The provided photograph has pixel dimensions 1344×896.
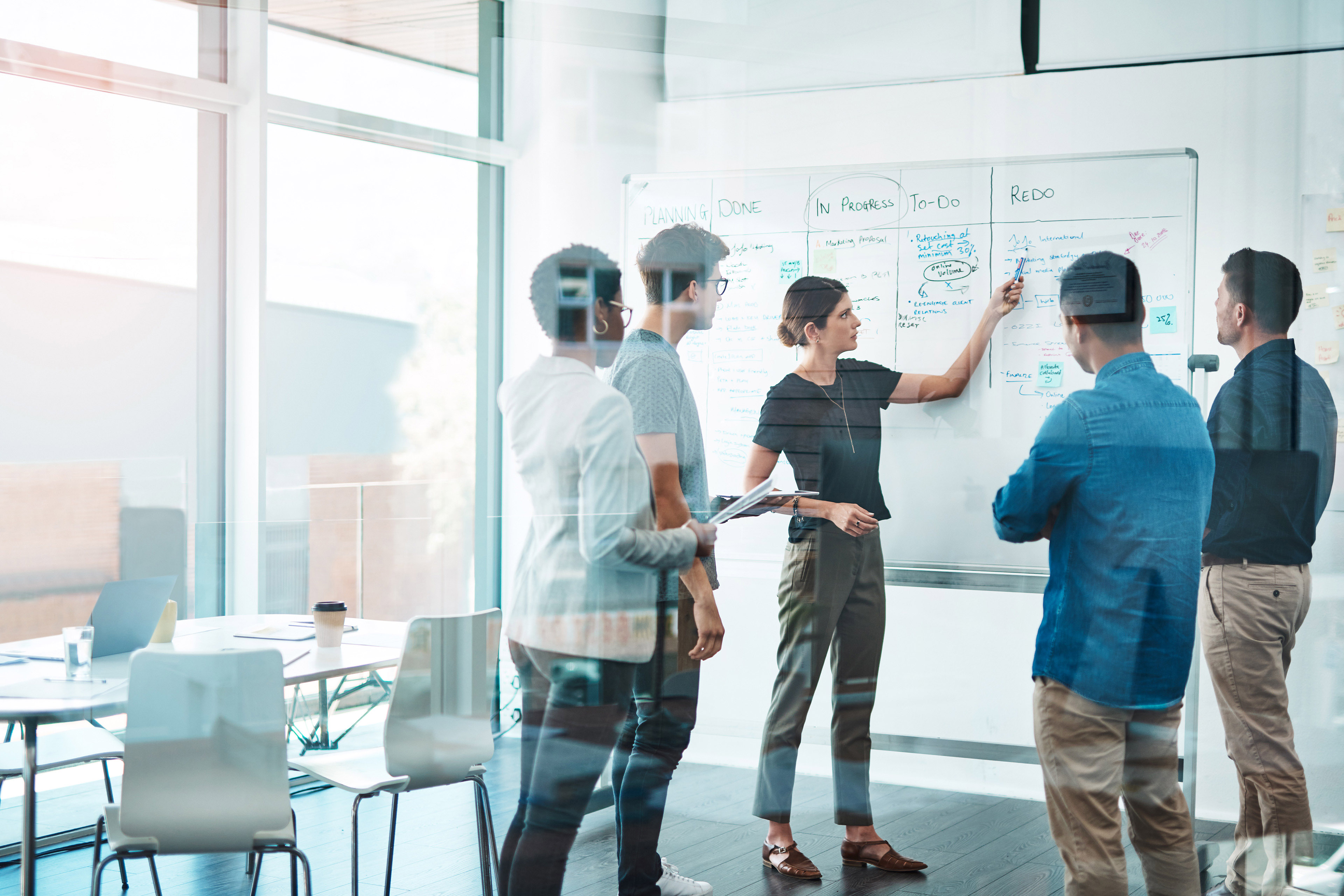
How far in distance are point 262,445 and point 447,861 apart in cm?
94

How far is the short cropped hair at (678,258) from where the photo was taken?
221 centimetres

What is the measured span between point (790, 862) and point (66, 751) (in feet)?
4.66

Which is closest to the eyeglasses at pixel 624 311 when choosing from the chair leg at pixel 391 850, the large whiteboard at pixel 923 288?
the large whiteboard at pixel 923 288

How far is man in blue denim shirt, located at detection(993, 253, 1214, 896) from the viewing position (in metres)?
1.59

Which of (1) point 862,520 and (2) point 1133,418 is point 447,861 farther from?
(2) point 1133,418

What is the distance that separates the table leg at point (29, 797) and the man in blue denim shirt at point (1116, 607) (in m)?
1.70

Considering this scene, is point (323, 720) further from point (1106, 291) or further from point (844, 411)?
point (1106, 291)

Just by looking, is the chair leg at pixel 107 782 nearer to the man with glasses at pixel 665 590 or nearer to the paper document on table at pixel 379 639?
the paper document on table at pixel 379 639

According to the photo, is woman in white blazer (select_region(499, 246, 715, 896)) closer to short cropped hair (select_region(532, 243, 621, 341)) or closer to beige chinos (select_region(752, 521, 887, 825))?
short cropped hair (select_region(532, 243, 621, 341))

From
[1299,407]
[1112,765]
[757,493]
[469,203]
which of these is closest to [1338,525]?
[1299,407]

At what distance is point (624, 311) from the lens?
2039 mm

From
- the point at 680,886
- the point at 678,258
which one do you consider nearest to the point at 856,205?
the point at 678,258

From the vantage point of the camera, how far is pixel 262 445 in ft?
6.83

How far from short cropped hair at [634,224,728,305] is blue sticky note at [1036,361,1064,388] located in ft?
2.62
